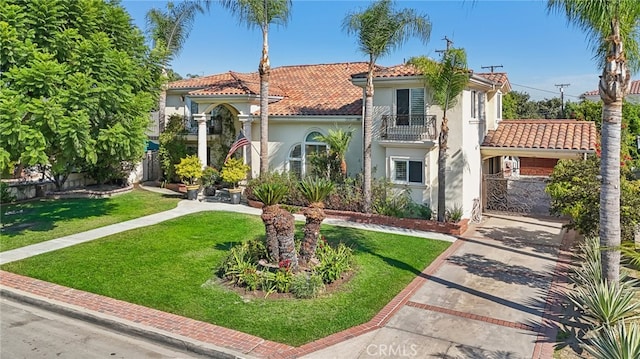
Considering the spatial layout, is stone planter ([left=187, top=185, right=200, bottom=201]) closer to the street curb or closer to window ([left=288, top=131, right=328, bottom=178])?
window ([left=288, top=131, right=328, bottom=178])

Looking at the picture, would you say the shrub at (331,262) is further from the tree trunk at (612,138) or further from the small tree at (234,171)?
the small tree at (234,171)

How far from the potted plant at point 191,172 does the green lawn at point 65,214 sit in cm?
97

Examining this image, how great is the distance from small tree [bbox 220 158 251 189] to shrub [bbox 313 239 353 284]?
10712mm

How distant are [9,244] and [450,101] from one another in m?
16.9

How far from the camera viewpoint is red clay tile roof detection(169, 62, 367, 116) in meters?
24.4

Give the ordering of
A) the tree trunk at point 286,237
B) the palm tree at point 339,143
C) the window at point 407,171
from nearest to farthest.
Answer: the tree trunk at point 286,237, the window at point 407,171, the palm tree at point 339,143

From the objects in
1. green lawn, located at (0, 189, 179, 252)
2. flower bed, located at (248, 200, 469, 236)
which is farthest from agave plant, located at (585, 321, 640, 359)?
green lawn, located at (0, 189, 179, 252)

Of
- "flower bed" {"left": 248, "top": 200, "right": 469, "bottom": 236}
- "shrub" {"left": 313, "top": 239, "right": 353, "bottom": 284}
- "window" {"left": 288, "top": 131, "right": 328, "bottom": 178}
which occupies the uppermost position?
"window" {"left": 288, "top": 131, "right": 328, "bottom": 178}

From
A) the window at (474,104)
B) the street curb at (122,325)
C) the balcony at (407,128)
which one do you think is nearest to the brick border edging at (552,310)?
the street curb at (122,325)

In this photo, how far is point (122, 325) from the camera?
9812 millimetres

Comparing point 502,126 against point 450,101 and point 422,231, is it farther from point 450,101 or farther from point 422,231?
point 422,231

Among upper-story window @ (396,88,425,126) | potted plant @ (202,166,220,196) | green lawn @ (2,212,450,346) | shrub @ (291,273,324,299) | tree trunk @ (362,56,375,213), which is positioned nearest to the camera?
green lawn @ (2,212,450,346)

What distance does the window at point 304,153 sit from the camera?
23.8m

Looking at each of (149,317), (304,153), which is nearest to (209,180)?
(304,153)
